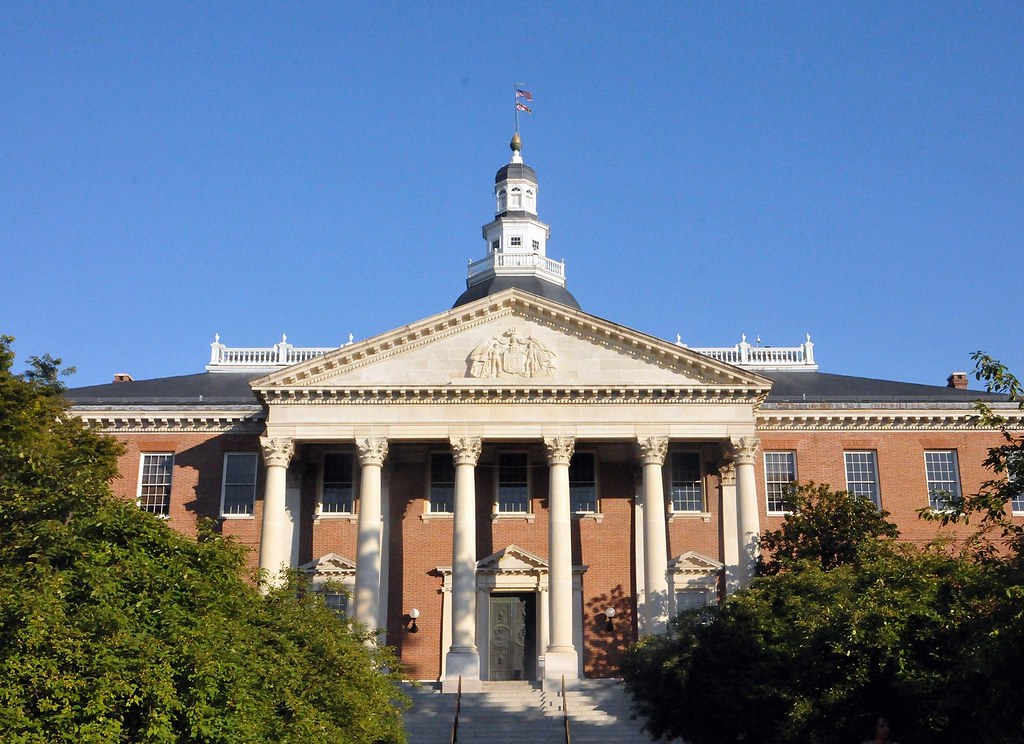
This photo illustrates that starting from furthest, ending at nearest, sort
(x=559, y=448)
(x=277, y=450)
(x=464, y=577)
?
(x=277, y=450), (x=559, y=448), (x=464, y=577)

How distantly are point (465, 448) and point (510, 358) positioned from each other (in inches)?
132

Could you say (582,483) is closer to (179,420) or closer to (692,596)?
(692,596)

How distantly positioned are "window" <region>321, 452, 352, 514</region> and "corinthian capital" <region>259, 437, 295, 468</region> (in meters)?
3.50

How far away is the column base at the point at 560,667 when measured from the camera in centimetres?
3719

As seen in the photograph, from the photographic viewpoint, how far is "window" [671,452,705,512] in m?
43.2

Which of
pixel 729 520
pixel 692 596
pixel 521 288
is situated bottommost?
pixel 692 596

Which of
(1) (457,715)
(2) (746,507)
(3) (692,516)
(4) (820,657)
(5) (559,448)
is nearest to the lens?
(4) (820,657)

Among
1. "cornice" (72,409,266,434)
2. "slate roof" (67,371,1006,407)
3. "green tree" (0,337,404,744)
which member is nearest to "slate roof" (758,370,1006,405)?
"slate roof" (67,371,1006,407)

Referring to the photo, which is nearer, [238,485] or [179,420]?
[238,485]

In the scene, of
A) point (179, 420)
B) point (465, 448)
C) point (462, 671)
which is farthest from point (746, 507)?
point (179, 420)

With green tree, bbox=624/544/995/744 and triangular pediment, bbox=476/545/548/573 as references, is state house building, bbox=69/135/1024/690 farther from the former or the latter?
green tree, bbox=624/544/995/744

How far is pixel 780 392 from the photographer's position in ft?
150

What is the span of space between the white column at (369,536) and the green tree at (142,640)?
12046 millimetres

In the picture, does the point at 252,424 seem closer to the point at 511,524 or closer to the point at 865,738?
the point at 511,524
